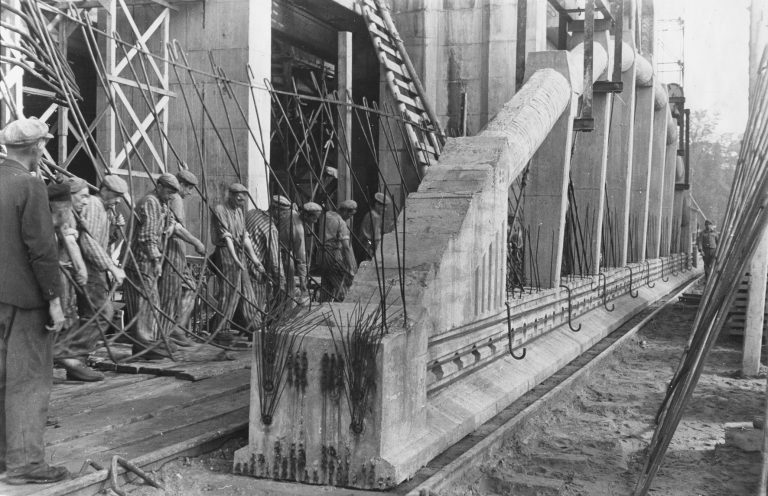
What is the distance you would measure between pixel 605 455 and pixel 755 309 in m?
4.50

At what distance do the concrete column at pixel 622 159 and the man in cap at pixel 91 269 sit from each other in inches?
474

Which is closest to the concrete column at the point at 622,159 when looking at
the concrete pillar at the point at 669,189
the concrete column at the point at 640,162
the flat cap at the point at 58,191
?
the concrete column at the point at 640,162

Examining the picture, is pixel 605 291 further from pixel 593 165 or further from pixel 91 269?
pixel 91 269

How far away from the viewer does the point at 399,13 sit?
65.5 feet

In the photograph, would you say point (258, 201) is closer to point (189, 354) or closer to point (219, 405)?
point (189, 354)

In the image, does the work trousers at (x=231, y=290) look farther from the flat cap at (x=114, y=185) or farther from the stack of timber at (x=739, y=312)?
the stack of timber at (x=739, y=312)

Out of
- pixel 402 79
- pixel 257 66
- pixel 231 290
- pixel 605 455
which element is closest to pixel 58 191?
pixel 231 290

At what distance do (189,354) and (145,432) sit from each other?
334cm

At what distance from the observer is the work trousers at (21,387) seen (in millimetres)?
4840

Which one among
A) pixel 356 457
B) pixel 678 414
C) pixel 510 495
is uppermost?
pixel 678 414

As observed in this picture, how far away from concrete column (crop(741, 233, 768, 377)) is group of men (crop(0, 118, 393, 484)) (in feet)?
15.9

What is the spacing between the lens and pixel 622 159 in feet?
61.3

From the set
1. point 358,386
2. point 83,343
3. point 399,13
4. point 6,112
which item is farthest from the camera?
point 399,13

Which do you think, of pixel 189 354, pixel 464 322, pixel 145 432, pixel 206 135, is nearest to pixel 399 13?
pixel 206 135
